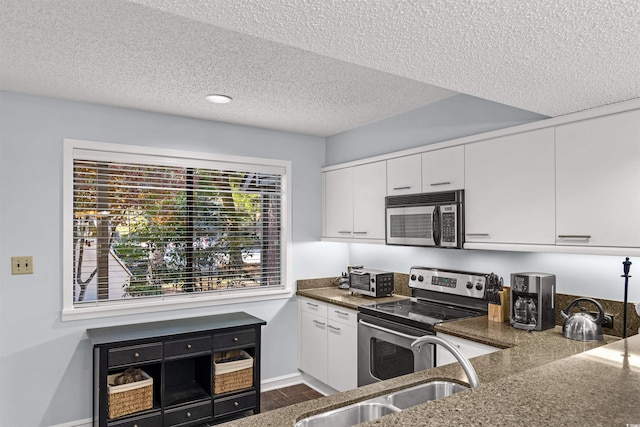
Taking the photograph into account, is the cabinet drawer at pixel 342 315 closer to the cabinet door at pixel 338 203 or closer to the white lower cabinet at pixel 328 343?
the white lower cabinet at pixel 328 343

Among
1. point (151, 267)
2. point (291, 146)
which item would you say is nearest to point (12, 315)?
point (151, 267)

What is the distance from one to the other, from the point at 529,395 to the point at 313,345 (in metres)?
2.97

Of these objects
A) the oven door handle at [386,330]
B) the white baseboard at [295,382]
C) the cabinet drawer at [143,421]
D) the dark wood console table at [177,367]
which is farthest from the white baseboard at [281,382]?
the oven door handle at [386,330]

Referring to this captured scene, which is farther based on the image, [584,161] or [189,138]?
[189,138]

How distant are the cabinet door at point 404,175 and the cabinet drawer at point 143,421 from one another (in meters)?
2.39

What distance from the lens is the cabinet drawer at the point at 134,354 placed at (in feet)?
9.25

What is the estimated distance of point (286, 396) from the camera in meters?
3.78

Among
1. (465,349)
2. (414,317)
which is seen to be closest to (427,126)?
(414,317)

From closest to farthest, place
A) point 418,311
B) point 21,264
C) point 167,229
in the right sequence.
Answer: point 21,264, point 418,311, point 167,229

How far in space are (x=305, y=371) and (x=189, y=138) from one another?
2.37 meters

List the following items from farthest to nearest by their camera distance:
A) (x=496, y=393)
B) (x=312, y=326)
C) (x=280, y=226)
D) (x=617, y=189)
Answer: (x=280, y=226)
(x=312, y=326)
(x=617, y=189)
(x=496, y=393)

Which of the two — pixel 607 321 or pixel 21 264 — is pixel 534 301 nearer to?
pixel 607 321

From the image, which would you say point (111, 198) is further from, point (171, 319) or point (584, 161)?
point (584, 161)

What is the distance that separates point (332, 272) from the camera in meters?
4.36
